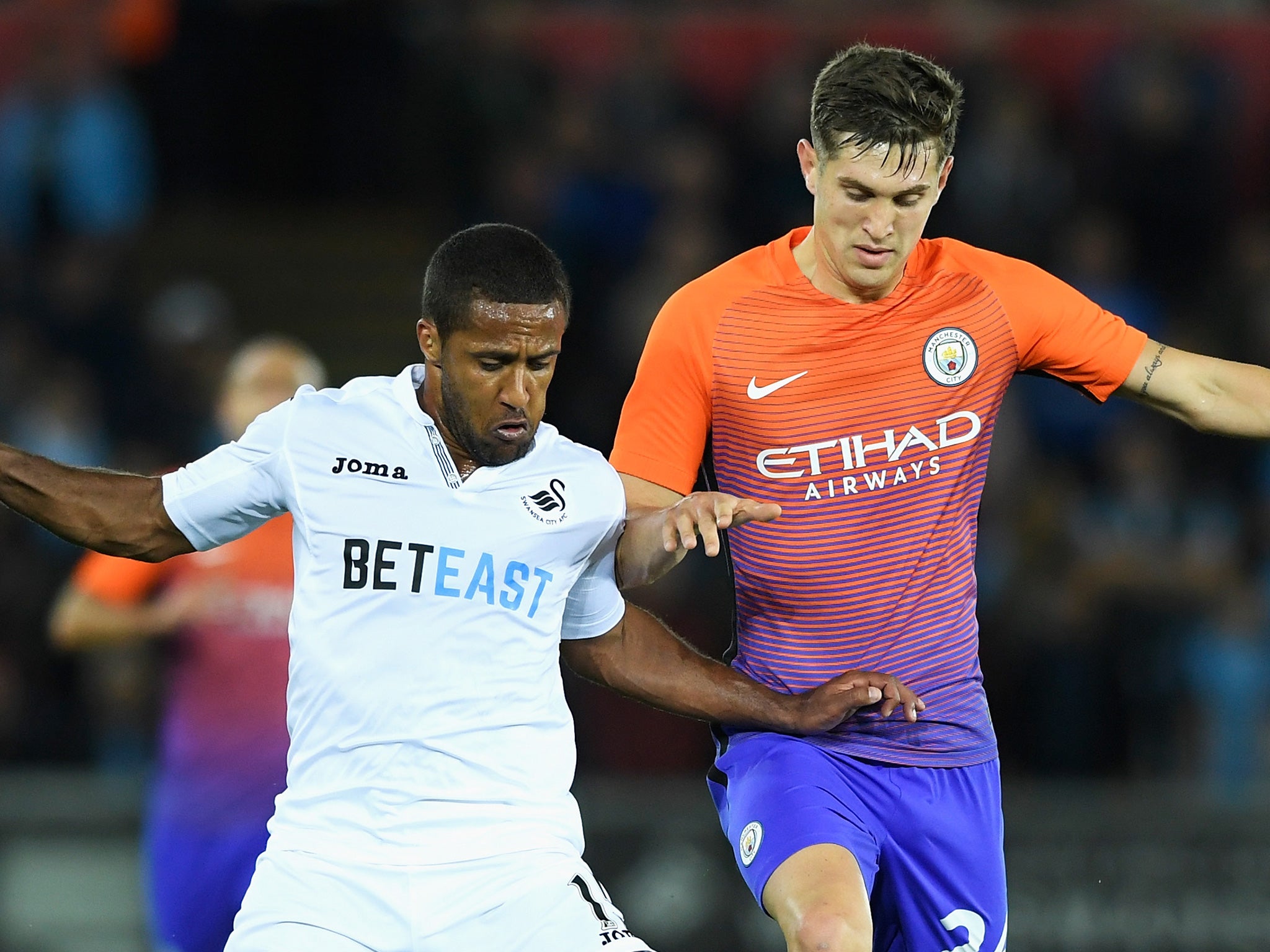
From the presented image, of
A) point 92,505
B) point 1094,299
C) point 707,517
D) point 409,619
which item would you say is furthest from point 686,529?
point 1094,299

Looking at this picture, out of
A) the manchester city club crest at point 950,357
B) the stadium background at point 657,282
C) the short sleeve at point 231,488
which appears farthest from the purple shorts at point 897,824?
the stadium background at point 657,282

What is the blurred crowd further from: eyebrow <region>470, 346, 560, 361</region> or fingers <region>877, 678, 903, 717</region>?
eyebrow <region>470, 346, 560, 361</region>

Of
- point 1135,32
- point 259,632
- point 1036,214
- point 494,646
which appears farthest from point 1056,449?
point 494,646

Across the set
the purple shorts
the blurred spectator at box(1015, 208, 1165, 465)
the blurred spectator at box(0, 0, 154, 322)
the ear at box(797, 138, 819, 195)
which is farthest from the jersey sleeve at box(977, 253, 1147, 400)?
the blurred spectator at box(0, 0, 154, 322)

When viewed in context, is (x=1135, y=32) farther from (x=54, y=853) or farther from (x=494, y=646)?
(x=494, y=646)

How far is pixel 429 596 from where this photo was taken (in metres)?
4.04

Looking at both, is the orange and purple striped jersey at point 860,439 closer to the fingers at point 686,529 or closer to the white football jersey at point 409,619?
the white football jersey at point 409,619

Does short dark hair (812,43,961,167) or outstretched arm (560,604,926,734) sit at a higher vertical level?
short dark hair (812,43,961,167)

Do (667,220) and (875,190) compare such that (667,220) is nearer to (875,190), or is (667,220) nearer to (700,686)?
(875,190)

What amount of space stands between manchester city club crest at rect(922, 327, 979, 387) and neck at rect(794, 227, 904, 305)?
176 millimetres

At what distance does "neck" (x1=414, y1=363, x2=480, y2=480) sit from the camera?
13.9 feet

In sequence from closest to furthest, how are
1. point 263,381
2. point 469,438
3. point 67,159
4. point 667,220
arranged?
point 469,438 < point 263,381 < point 667,220 < point 67,159

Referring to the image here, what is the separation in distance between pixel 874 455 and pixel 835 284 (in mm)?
457

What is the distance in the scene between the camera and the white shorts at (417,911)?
3812mm
